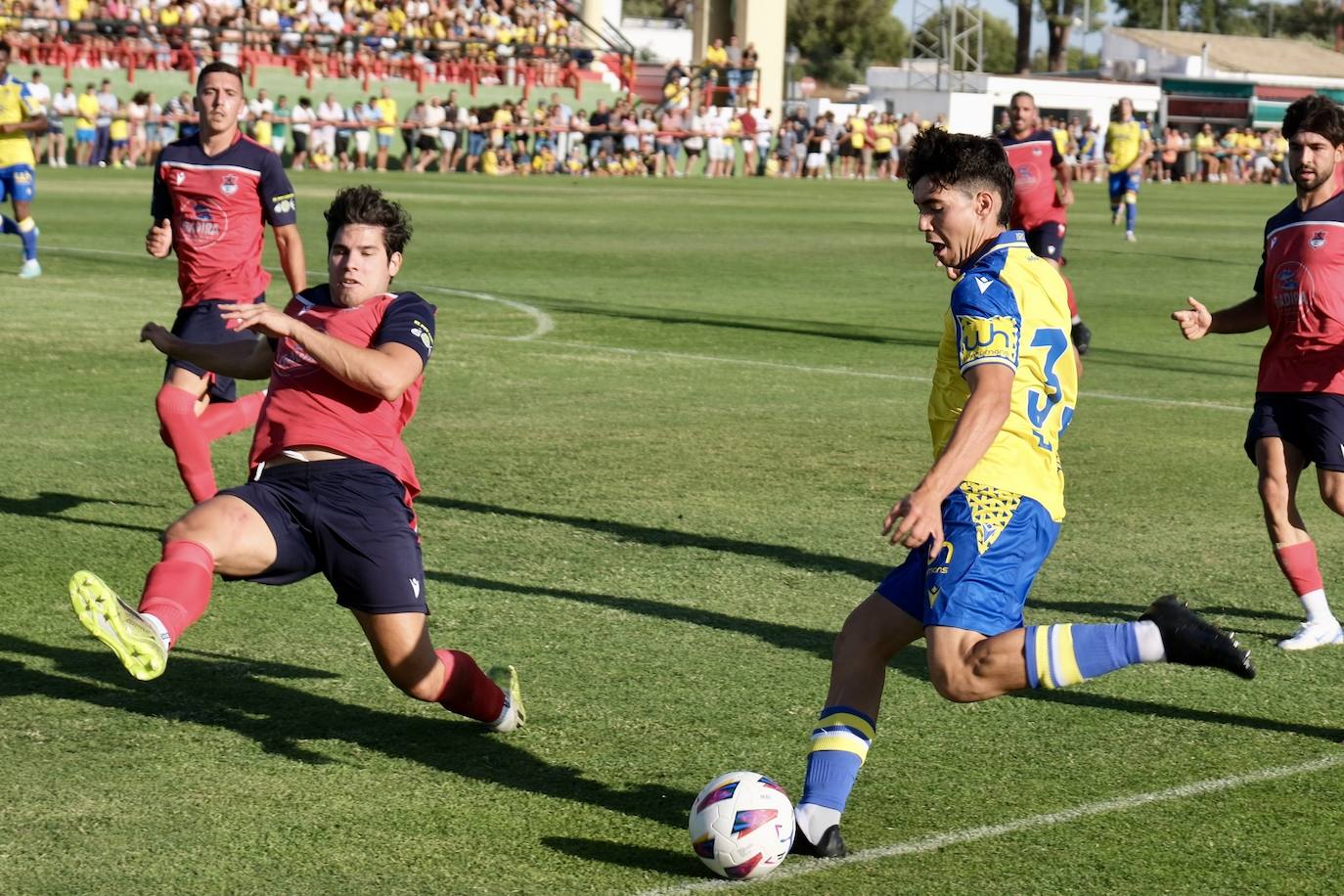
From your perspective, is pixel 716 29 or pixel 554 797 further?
pixel 716 29

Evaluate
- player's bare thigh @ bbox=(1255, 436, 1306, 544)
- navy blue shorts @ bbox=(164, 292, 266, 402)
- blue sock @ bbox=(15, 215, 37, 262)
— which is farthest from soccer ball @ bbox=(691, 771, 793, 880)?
blue sock @ bbox=(15, 215, 37, 262)

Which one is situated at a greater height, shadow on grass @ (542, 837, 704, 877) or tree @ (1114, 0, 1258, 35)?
tree @ (1114, 0, 1258, 35)

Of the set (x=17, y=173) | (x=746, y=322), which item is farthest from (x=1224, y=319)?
(x=17, y=173)

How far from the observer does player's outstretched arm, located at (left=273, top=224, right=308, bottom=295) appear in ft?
28.1

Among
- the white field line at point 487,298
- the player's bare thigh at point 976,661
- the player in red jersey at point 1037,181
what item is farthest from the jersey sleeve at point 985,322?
the white field line at point 487,298

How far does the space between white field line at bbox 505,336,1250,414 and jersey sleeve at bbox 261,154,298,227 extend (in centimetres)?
623

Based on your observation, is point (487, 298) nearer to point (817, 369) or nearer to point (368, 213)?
point (817, 369)

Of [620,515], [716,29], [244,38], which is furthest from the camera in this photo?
[716,29]

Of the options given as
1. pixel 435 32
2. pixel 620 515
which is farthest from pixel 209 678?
pixel 435 32

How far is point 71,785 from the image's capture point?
5035 mm

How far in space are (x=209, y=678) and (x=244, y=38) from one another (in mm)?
41801

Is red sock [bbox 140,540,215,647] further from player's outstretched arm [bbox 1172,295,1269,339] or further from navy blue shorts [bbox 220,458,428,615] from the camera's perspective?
player's outstretched arm [bbox 1172,295,1269,339]

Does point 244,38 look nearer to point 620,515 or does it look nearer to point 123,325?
point 123,325

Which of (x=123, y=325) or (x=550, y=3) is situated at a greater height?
(x=550, y=3)
